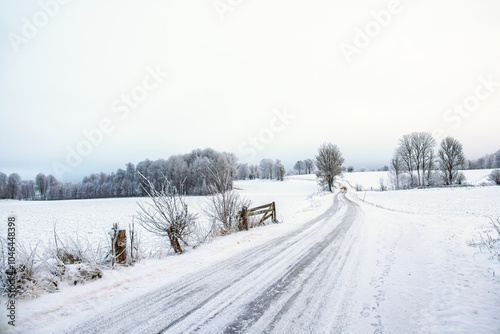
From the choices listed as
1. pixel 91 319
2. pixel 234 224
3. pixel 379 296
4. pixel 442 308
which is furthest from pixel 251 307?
pixel 234 224

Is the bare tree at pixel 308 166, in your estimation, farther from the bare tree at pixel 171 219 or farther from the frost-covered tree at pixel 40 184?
the frost-covered tree at pixel 40 184

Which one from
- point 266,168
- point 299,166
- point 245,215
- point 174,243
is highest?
point 299,166

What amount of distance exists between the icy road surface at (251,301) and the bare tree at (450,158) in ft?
182

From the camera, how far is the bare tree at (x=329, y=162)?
42.4 meters

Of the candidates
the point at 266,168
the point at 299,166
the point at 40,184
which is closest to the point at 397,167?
the point at 266,168

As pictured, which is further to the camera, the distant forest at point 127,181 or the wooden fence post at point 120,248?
the distant forest at point 127,181

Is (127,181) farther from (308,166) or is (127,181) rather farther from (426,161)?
(308,166)

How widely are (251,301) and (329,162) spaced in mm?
41912

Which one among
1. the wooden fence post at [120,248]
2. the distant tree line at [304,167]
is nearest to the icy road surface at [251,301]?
the wooden fence post at [120,248]

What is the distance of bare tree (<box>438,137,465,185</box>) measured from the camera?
4449 centimetres

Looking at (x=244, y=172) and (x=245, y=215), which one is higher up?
(x=244, y=172)

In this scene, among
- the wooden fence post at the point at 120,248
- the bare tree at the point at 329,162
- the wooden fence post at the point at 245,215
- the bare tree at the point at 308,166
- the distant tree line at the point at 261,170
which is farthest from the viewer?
the bare tree at the point at 308,166

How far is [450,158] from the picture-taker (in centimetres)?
4519

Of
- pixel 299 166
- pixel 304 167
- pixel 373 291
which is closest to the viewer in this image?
pixel 373 291
